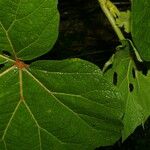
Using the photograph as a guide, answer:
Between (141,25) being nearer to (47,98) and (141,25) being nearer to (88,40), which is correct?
(47,98)

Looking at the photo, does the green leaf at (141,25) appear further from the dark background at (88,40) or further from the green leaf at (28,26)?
the dark background at (88,40)

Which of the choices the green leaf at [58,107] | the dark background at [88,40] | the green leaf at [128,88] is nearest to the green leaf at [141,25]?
the green leaf at [58,107]

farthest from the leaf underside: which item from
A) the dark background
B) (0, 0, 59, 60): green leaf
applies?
the dark background

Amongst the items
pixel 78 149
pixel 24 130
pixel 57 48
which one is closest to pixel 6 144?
pixel 24 130

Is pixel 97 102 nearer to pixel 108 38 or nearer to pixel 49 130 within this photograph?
pixel 49 130

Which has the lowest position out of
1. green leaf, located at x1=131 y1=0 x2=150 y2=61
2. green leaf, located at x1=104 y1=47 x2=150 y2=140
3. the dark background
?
the dark background

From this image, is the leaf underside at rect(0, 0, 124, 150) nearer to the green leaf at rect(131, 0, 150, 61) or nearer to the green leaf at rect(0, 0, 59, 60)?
the green leaf at rect(0, 0, 59, 60)

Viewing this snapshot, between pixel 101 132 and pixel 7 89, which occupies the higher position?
pixel 7 89

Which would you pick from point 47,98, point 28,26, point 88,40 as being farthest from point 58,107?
point 88,40
